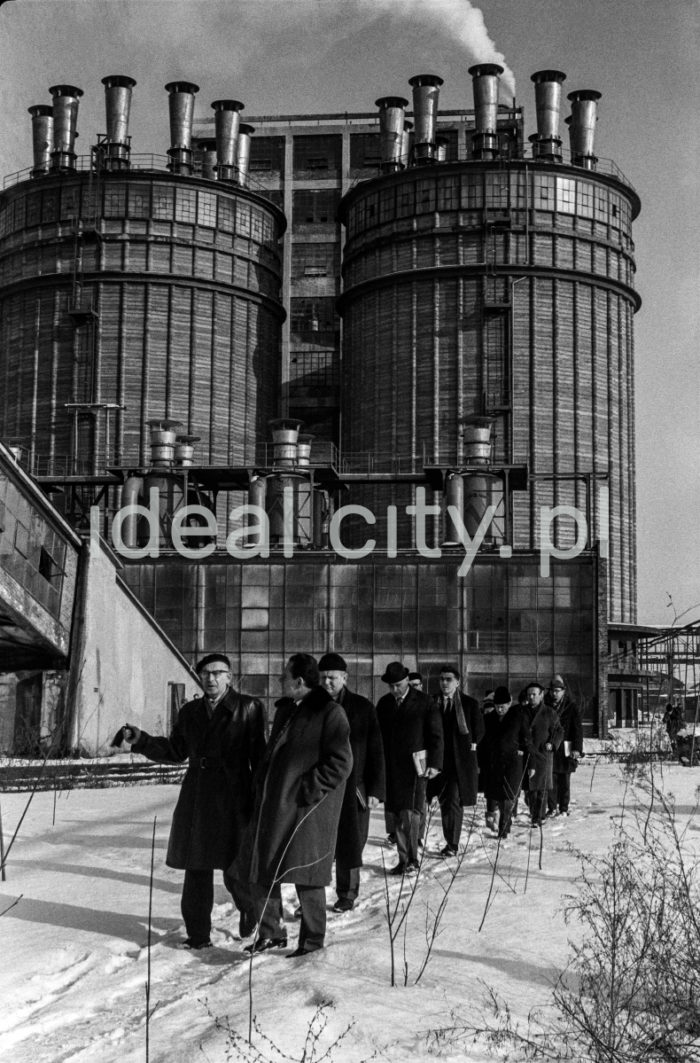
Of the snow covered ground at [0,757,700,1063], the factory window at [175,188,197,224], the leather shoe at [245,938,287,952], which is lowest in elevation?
the snow covered ground at [0,757,700,1063]

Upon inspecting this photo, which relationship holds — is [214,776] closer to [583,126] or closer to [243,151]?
[583,126]

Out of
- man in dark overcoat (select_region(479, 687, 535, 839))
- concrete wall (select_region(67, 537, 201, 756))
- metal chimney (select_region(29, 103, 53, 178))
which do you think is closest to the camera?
man in dark overcoat (select_region(479, 687, 535, 839))

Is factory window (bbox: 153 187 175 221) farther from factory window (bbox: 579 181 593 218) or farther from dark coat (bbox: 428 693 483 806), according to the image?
dark coat (bbox: 428 693 483 806)

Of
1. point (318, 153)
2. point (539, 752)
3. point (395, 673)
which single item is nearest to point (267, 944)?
point (395, 673)

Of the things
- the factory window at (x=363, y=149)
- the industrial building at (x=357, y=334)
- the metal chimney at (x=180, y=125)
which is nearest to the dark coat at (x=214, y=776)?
the industrial building at (x=357, y=334)

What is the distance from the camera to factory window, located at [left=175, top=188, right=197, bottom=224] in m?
54.7

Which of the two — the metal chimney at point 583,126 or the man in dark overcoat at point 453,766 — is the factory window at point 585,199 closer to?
the metal chimney at point 583,126

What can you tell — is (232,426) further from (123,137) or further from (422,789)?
(422,789)

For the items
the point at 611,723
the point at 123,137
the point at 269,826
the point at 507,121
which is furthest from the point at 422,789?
the point at 507,121

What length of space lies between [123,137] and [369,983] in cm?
5397

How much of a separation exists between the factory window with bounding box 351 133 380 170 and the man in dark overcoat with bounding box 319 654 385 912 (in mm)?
58241

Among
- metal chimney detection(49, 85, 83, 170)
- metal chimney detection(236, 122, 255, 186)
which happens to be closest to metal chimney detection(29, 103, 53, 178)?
metal chimney detection(49, 85, 83, 170)

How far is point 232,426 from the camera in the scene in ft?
180

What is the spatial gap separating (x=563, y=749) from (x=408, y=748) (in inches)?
168
